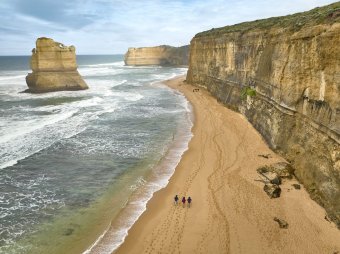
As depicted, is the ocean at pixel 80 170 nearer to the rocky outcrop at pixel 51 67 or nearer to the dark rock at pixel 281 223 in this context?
the dark rock at pixel 281 223

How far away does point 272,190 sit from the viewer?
680 inches

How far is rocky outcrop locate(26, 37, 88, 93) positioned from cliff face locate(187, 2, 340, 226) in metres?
29.4

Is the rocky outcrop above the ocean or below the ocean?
above

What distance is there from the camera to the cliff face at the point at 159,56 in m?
132

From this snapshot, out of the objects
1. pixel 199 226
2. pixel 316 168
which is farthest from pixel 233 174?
pixel 199 226

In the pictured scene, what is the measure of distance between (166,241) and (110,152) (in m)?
Answer: 11.8

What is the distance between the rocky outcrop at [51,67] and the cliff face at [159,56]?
80.1 metres

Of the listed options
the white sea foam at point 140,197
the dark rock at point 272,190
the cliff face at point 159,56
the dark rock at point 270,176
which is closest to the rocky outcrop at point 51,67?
the white sea foam at point 140,197

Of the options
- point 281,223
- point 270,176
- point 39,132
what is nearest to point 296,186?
point 270,176

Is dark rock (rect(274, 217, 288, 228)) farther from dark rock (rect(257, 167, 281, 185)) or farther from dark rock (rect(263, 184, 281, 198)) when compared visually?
dark rock (rect(257, 167, 281, 185))

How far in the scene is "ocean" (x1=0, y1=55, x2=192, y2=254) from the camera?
14344 mm

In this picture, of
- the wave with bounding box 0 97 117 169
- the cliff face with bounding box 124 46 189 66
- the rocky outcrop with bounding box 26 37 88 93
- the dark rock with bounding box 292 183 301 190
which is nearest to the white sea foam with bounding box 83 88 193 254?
the dark rock with bounding box 292 183 301 190

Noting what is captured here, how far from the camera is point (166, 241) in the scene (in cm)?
1360

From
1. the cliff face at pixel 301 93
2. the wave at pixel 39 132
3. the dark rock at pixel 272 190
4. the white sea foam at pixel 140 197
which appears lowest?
the white sea foam at pixel 140 197
